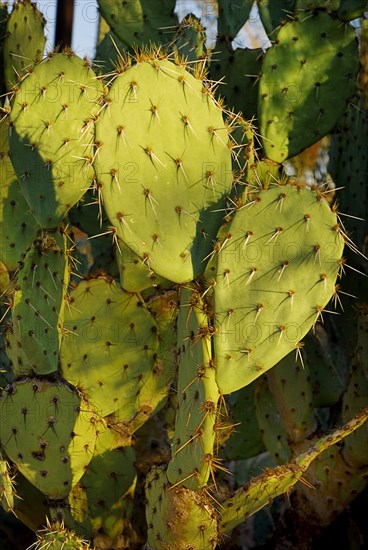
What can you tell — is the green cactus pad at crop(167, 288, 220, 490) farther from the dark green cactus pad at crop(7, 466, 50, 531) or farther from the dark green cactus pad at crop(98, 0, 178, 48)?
the dark green cactus pad at crop(98, 0, 178, 48)

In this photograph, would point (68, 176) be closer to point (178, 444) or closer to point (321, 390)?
point (178, 444)

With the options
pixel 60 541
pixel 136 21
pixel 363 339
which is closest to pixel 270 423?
pixel 363 339

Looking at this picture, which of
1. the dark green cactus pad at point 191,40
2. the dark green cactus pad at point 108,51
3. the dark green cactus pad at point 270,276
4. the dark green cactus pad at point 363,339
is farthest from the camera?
the dark green cactus pad at point 108,51

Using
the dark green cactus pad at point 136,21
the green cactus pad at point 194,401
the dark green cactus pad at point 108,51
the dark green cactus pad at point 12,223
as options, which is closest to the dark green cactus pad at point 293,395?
the green cactus pad at point 194,401

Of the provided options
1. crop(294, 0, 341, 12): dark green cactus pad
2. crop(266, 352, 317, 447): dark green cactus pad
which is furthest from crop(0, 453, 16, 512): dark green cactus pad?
crop(294, 0, 341, 12): dark green cactus pad

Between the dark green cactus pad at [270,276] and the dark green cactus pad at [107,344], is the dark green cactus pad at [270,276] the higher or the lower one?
the higher one

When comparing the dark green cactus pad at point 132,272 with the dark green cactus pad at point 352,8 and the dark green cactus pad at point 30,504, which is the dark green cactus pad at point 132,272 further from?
the dark green cactus pad at point 352,8

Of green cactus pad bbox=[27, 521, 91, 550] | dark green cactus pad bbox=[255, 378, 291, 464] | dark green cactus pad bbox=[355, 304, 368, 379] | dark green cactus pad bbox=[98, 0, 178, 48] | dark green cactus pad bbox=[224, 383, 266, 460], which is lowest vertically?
dark green cactus pad bbox=[224, 383, 266, 460]

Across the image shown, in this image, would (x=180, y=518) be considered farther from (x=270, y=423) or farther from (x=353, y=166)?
(x=353, y=166)
